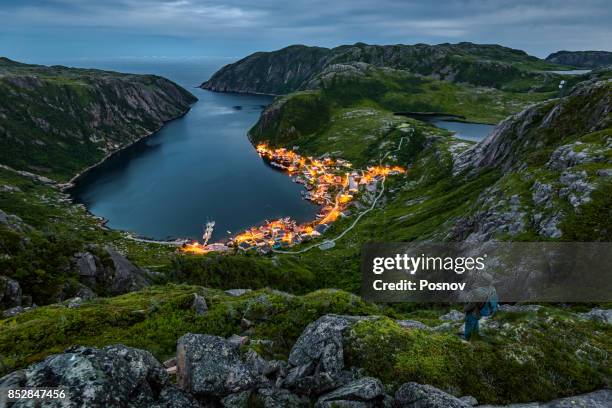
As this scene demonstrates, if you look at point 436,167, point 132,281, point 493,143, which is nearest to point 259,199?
point 436,167

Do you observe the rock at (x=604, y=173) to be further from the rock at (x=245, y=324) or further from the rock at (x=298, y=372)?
the rock at (x=298, y=372)

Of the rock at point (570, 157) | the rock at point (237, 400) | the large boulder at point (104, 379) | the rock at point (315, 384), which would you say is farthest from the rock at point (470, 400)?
the rock at point (570, 157)

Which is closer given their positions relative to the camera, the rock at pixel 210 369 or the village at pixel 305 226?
the rock at pixel 210 369

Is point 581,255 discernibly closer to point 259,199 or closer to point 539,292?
point 539,292

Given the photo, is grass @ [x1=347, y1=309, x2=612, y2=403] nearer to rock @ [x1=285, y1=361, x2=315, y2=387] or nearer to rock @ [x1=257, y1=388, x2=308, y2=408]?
rock @ [x1=285, y1=361, x2=315, y2=387]

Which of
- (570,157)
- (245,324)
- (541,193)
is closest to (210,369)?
(245,324)

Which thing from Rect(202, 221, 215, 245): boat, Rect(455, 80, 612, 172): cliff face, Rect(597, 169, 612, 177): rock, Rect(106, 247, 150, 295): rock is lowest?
Rect(202, 221, 215, 245): boat

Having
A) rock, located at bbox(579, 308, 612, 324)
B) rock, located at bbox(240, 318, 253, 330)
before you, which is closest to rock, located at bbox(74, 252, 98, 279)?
rock, located at bbox(240, 318, 253, 330)
